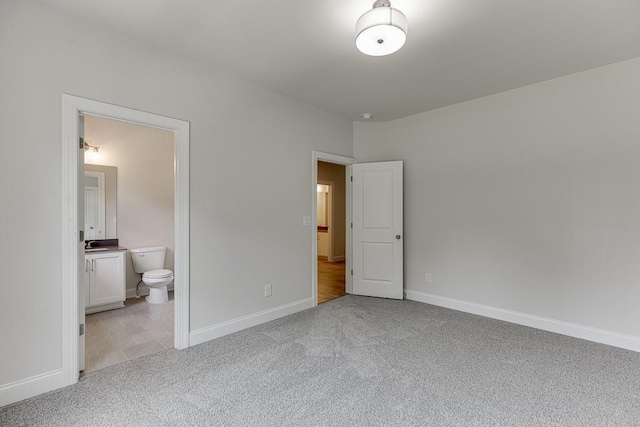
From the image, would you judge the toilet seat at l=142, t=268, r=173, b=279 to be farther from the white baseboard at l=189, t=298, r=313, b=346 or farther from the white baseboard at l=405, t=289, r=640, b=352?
the white baseboard at l=405, t=289, r=640, b=352

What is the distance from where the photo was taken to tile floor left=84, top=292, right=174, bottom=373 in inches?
105

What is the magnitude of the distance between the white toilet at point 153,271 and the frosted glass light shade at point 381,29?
3.62 metres

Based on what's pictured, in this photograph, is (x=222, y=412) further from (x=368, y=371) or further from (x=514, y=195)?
(x=514, y=195)

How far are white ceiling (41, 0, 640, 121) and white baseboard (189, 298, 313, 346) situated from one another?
252cm

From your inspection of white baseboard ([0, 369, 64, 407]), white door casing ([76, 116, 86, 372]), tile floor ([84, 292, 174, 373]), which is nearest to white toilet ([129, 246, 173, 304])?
tile floor ([84, 292, 174, 373])

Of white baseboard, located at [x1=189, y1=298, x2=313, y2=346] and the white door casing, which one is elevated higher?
the white door casing

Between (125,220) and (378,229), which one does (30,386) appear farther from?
(378,229)

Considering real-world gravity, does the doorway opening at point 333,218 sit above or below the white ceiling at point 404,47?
below

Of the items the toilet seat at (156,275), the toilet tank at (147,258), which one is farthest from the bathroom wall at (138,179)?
the toilet seat at (156,275)

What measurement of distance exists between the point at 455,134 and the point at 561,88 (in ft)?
3.66

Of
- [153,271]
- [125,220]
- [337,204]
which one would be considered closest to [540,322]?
[153,271]

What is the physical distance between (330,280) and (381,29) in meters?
4.43

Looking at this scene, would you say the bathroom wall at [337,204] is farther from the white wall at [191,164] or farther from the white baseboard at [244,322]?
the white baseboard at [244,322]

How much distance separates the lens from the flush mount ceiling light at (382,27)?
1933 mm
